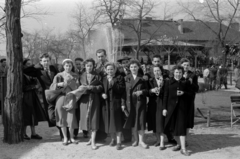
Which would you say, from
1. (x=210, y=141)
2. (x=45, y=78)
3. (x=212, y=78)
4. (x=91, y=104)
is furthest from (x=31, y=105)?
(x=212, y=78)

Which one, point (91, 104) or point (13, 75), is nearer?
point (91, 104)

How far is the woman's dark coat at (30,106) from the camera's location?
6.16 meters

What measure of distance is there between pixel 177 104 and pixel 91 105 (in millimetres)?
1657

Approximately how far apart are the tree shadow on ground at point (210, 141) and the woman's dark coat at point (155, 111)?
80 cm

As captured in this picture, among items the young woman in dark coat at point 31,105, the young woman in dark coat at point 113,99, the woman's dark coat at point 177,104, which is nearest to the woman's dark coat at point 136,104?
the young woman in dark coat at point 113,99

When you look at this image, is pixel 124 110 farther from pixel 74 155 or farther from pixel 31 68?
pixel 31 68

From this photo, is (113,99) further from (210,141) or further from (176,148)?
(210,141)

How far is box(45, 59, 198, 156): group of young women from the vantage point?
529 cm

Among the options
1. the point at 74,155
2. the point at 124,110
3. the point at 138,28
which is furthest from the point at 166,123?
the point at 138,28

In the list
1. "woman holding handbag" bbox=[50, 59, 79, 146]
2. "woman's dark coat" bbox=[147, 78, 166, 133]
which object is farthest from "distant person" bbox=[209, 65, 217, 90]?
"woman holding handbag" bbox=[50, 59, 79, 146]

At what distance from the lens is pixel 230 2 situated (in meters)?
19.1

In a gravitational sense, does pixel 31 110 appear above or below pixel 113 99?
below

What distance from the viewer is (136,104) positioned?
5551mm

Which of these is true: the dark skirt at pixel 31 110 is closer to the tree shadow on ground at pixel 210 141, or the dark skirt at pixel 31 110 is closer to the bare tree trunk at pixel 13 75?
the bare tree trunk at pixel 13 75
